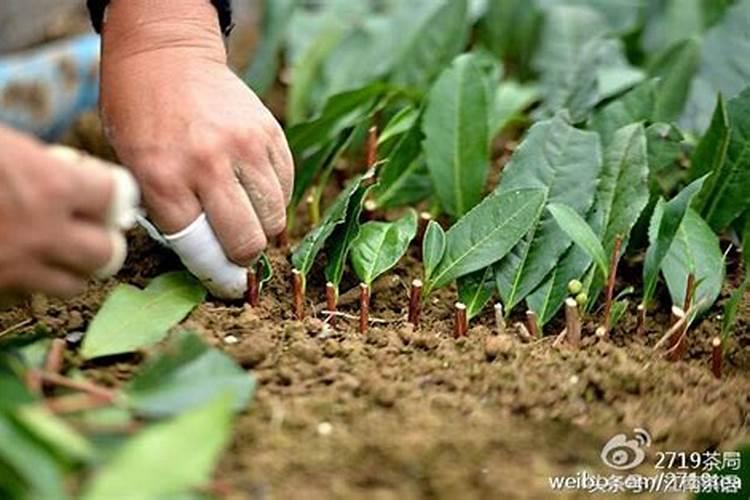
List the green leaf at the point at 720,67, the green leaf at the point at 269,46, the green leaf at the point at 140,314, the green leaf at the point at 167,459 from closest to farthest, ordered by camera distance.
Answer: the green leaf at the point at 167,459, the green leaf at the point at 140,314, the green leaf at the point at 720,67, the green leaf at the point at 269,46

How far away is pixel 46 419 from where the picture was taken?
66 centimetres

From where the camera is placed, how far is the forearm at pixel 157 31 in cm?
101

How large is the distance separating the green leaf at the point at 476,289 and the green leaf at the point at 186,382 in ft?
0.90

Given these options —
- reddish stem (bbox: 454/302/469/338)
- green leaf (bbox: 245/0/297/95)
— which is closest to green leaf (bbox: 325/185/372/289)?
reddish stem (bbox: 454/302/469/338)

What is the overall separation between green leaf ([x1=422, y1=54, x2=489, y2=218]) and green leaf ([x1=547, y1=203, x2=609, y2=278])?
6.9 inches

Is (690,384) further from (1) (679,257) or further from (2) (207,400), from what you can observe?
(2) (207,400)

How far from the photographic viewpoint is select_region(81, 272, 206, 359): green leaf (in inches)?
35.9

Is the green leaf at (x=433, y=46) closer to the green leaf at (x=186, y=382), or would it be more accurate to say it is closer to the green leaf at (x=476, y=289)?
the green leaf at (x=476, y=289)

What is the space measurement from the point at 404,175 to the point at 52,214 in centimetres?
58

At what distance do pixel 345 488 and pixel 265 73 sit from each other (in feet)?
2.68

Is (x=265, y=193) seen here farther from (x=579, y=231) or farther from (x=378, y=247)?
(x=579, y=231)

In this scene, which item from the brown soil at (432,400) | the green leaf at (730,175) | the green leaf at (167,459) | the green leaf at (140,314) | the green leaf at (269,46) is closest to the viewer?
the green leaf at (167,459)

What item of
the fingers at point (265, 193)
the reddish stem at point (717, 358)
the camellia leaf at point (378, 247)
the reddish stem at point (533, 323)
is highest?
the fingers at point (265, 193)

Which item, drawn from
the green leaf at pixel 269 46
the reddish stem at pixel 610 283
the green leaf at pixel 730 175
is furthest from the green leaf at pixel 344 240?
the green leaf at pixel 269 46
